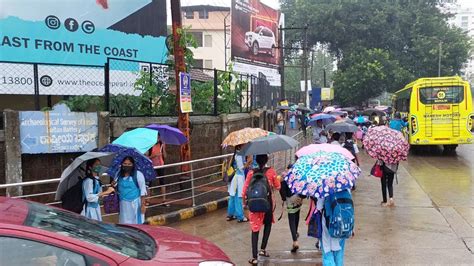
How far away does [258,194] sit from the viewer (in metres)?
5.59

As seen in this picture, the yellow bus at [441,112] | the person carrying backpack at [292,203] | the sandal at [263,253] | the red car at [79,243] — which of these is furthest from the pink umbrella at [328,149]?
the yellow bus at [441,112]

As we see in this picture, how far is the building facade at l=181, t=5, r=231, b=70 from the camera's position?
5519cm

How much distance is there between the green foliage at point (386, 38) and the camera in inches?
1613

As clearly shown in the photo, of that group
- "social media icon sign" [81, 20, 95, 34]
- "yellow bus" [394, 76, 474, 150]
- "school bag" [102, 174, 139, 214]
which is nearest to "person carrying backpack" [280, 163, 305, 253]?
"school bag" [102, 174, 139, 214]

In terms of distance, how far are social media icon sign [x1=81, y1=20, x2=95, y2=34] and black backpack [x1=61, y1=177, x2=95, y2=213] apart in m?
10.2

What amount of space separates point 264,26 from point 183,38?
29.1 metres

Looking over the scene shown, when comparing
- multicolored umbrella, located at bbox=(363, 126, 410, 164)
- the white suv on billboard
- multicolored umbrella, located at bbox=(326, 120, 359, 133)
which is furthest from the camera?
the white suv on billboard

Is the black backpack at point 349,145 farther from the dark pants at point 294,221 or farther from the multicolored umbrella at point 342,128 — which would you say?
the dark pants at point 294,221

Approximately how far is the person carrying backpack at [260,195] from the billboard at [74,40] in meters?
6.57

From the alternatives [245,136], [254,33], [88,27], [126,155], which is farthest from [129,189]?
[254,33]

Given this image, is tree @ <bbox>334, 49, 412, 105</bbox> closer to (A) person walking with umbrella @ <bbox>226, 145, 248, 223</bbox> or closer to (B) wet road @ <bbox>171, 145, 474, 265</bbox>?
(B) wet road @ <bbox>171, 145, 474, 265</bbox>

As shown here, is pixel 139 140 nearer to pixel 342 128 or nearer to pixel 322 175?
pixel 322 175

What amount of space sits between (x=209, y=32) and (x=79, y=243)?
179 feet

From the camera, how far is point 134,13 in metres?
15.7
